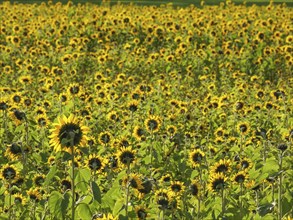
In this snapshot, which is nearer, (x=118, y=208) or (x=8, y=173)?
(x=118, y=208)

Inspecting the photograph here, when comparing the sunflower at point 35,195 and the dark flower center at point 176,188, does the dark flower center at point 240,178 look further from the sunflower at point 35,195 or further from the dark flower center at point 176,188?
the sunflower at point 35,195

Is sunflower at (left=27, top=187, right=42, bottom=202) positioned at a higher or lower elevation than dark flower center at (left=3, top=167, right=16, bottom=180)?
lower

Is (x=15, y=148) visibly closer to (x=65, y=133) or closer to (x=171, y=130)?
(x=65, y=133)

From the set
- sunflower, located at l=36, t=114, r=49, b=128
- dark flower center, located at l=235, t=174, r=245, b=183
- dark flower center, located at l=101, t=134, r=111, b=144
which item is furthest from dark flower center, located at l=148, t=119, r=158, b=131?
dark flower center, located at l=235, t=174, r=245, b=183

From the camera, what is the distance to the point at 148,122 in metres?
5.92

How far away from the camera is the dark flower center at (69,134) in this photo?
332 centimetres

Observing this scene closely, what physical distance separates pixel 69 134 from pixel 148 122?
268 cm

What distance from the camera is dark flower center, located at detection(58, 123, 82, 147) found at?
332 cm

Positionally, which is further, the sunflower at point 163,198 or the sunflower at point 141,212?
the sunflower at point 141,212

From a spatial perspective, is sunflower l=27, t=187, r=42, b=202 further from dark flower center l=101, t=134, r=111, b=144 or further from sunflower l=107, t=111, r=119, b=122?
sunflower l=107, t=111, r=119, b=122

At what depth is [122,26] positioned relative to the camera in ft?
54.1

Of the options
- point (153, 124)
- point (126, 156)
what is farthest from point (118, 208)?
point (153, 124)

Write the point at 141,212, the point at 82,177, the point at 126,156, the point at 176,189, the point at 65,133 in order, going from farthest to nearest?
the point at 176,189 → the point at 126,156 → the point at 141,212 → the point at 82,177 → the point at 65,133

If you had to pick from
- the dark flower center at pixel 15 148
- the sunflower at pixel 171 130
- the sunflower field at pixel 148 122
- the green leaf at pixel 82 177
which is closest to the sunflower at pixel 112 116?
the sunflower field at pixel 148 122
